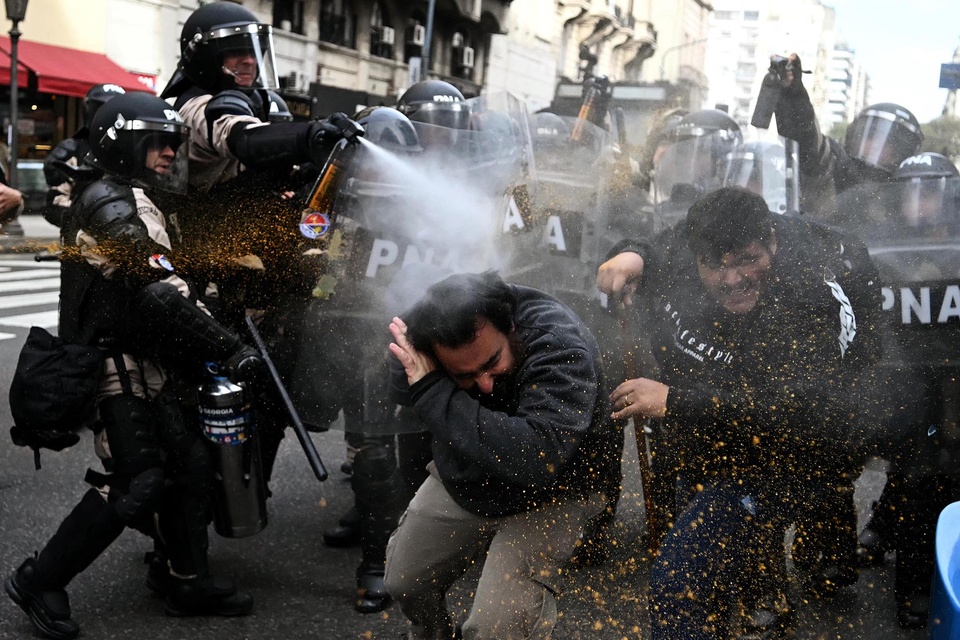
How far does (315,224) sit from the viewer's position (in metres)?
3.56

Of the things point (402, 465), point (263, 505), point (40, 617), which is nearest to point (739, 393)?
point (402, 465)

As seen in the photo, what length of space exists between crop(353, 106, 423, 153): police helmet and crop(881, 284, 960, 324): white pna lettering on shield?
4.93 feet

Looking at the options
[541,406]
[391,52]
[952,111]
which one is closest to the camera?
[541,406]

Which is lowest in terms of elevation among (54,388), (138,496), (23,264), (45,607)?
(23,264)

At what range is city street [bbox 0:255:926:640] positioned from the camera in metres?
3.16

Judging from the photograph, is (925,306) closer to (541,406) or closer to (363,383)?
(541,406)

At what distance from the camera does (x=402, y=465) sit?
3.54 meters

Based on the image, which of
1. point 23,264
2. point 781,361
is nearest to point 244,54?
point 781,361

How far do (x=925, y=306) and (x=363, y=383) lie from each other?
1658mm

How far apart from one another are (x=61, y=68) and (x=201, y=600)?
13.5 meters

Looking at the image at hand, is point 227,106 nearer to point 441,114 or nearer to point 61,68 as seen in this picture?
point 441,114

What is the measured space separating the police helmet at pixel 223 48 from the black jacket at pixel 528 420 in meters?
1.78

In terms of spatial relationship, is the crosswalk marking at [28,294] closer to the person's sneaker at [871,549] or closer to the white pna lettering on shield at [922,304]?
the person's sneaker at [871,549]

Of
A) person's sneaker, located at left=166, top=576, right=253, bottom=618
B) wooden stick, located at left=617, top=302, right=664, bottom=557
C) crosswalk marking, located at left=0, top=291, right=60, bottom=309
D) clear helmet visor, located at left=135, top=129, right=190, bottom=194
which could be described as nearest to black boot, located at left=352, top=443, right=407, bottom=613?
person's sneaker, located at left=166, top=576, right=253, bottom=618
